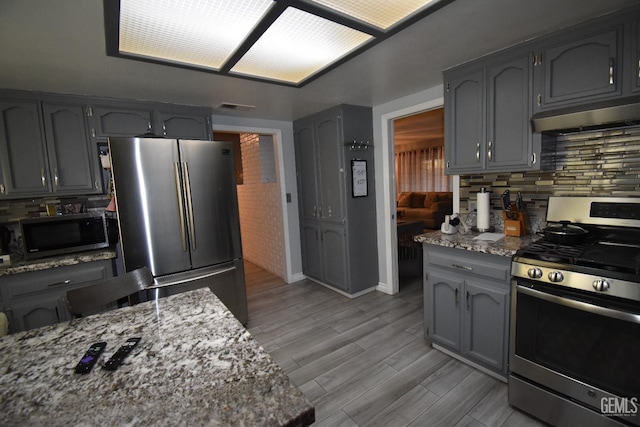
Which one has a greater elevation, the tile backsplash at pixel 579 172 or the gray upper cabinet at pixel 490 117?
the gray upper cabinet at pixel 490 117

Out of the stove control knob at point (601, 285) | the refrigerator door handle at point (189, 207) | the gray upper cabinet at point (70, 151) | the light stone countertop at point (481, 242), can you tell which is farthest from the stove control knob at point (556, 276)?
the gray upper cabinet at point (70, 151)

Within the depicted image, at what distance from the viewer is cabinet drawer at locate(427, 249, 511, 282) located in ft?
5.93

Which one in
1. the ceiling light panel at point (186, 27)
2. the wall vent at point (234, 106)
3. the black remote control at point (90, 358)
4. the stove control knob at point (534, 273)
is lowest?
the stove control knob at point (534, 273)

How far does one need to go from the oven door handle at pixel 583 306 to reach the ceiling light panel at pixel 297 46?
173 cm

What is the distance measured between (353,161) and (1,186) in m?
3.05

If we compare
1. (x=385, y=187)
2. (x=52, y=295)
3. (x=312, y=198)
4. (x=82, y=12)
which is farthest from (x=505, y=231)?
(x=52, y=295)

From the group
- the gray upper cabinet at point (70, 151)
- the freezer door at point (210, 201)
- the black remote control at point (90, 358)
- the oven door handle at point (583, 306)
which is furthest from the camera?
the freezer door at point (210, 201)

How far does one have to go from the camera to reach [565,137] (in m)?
1.99

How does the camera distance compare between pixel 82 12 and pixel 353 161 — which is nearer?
pixel 82 12

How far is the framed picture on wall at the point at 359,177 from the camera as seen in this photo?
129 inches

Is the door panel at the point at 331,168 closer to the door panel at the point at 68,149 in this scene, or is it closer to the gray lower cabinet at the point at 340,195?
the gray lower cabinet at the point at 340,195

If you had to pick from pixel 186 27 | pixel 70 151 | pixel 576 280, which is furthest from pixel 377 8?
pixel 70 151

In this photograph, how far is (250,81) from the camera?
2.30m

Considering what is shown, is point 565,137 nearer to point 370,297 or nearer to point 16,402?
point 370,297
